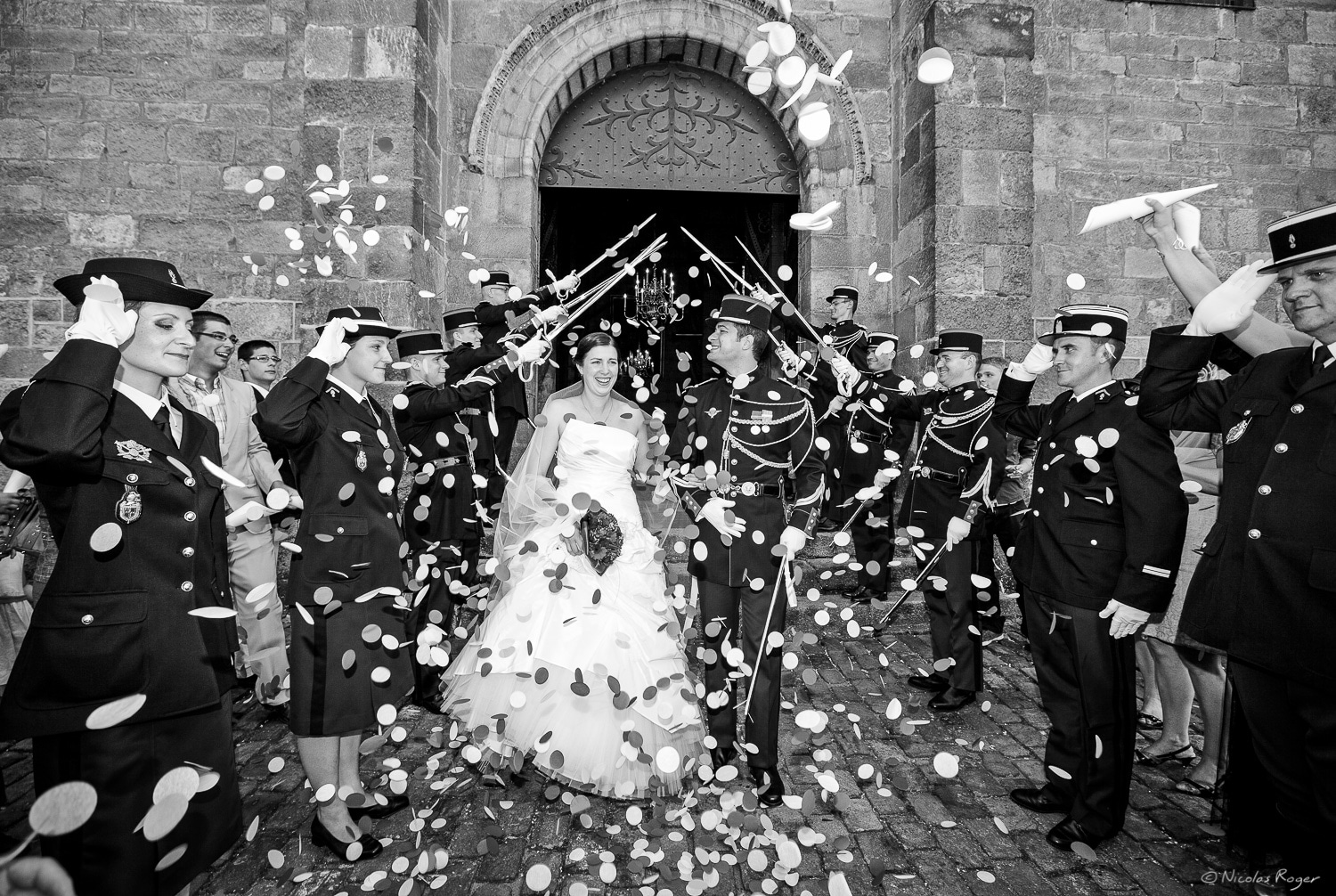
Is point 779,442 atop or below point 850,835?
atop

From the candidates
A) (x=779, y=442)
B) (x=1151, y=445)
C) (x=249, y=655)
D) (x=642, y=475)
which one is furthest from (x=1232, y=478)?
(x=249, y=655)

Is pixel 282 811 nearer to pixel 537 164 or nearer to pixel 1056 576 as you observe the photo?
pixel 1056 576

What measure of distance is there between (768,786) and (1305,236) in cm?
294

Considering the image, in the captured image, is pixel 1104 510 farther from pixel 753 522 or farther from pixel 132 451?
pixel 132 451

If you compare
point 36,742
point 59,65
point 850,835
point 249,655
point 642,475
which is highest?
point 59,65

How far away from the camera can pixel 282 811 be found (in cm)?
330

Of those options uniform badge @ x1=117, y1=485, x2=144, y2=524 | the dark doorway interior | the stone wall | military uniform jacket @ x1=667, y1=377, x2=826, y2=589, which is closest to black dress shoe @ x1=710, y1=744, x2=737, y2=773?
military uniform jacket @ x1=667, y1=377, x2=826, y2=589

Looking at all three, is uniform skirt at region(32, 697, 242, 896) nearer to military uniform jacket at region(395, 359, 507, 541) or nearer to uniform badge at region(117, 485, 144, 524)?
uniform badge at region(117, 485, 144, 524)

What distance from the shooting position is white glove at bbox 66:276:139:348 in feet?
7.47

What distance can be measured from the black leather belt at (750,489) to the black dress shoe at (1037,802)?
70.4 inches

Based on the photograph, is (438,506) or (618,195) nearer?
(438,506)

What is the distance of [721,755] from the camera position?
371 cm

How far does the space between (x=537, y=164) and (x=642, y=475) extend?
16.6 feet

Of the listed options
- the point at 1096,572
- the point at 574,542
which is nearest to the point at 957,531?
the point at 1096,572
